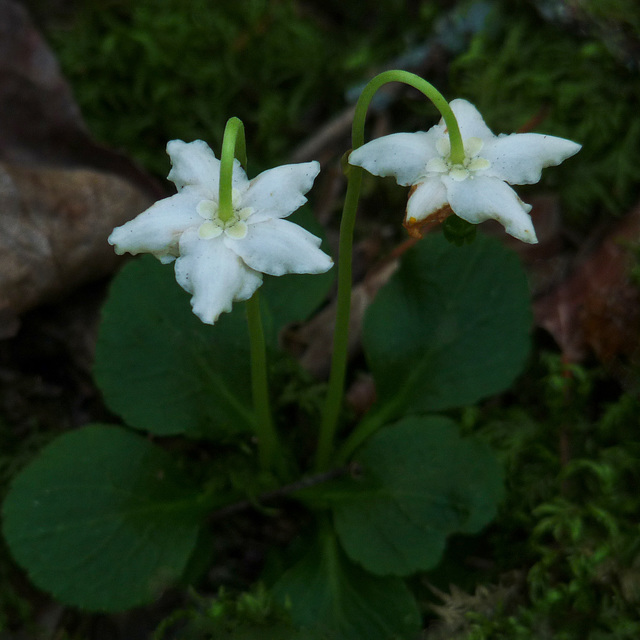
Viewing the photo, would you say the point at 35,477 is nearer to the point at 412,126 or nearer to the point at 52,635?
the point at 52,635

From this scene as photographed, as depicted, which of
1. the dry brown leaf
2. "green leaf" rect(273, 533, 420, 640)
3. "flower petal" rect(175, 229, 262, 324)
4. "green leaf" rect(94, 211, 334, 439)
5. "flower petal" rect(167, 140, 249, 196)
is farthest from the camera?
the dry brown leaf

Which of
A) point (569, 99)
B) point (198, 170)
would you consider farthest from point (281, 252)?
point (569, 99)

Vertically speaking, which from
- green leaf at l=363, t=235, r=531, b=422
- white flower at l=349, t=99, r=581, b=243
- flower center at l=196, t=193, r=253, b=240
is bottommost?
green leaf at l=363, t=235, r=531, b=422

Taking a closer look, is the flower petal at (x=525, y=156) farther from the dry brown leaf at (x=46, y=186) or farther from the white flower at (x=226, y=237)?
the dry brown leaf at (x=46, y=186)

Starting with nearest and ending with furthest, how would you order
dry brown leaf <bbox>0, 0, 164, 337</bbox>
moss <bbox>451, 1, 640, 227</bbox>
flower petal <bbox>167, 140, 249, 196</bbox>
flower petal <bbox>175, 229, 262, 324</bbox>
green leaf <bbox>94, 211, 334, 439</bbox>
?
flower petal <bbox>175, 229, 262, 324</bbox>, flower petal <bbox>167, 140, 249, 196</bbox>, green leaf <bbox>94, 211, 334, 439</bbox>, dry brown leaf <bbox>0, 0, 164, 337</bbox>, moss <bbox>451, 1, 640, 227</bbox>

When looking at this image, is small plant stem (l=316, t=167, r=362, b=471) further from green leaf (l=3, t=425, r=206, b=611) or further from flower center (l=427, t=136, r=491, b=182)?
green leaf (l=3, t=425, r=206, b=611)

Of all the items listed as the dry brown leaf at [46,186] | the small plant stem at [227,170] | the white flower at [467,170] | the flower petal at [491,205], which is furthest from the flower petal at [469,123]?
the dry brown leaf at [46,186]

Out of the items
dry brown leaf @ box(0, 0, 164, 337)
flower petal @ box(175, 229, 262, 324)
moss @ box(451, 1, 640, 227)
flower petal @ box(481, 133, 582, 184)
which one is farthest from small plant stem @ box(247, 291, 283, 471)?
moss @ box(451, 1, 640, 227)
